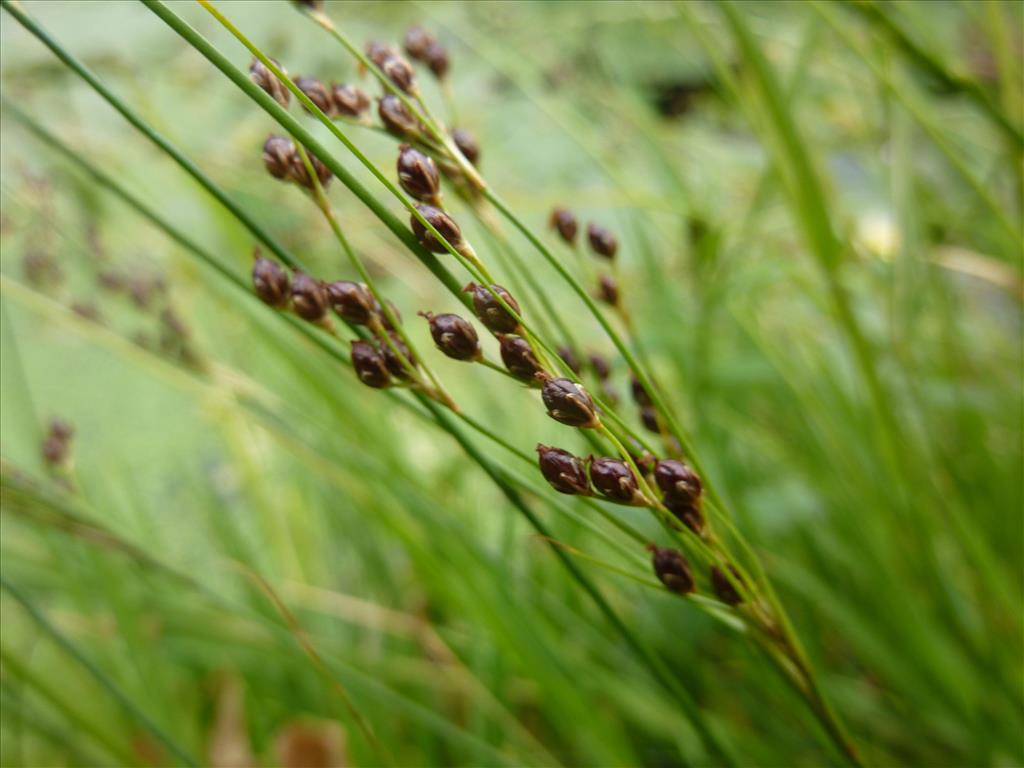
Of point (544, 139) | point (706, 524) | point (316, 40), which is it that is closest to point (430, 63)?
point (706, 524)

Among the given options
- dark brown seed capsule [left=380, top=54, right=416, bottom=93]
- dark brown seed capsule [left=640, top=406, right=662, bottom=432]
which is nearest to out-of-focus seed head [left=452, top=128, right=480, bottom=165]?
dark brown seed capsule [left=380, top=54, right=416, bottom=93]

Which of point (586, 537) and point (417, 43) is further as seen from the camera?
point (586, 537)

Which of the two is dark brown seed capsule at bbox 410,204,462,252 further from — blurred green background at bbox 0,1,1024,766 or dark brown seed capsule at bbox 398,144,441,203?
blurred green background at bbox 0,1,1024,766

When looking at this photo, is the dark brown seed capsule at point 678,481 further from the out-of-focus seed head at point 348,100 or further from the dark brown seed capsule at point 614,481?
the out-of-focus seed head at point 348,100

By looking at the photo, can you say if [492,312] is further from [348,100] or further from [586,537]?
[586,537]

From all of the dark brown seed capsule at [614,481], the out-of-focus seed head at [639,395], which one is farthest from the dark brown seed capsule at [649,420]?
the dark brown seed capsule at [614,481]

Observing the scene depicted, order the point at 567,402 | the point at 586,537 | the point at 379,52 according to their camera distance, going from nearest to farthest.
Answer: the point at 567,402, the point at 379,52, the point at 586,537

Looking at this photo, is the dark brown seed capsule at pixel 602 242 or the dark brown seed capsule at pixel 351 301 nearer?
the dark brown seed capsule at pixel 351 301

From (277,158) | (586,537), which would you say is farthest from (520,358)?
(586,537)
